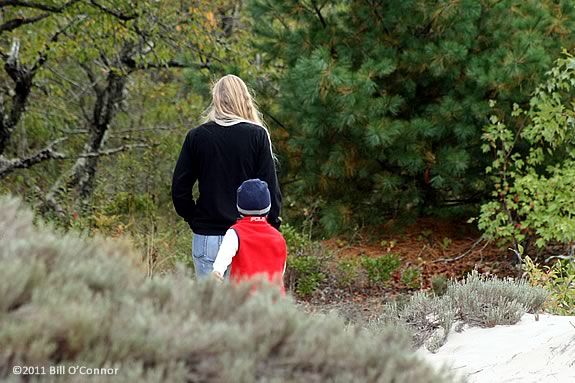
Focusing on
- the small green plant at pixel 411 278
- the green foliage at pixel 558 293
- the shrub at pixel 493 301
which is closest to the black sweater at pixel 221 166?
the shrub at pixel 493 301

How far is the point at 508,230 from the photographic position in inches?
326

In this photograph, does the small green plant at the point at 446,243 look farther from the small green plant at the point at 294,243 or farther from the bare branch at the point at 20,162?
the bare branch at the point at 20,162

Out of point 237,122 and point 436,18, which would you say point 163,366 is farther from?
point 436,18

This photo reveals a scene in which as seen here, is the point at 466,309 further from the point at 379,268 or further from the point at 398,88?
the point at 398,88

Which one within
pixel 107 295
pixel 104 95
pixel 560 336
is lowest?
pixel 560 336

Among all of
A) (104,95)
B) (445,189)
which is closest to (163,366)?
(445,189)

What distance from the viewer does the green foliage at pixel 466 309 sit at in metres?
5.07

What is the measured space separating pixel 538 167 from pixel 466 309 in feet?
13.8

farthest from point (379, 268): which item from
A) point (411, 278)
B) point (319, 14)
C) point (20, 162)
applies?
point (20, 162)

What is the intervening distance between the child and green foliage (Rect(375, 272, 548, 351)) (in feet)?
4.41

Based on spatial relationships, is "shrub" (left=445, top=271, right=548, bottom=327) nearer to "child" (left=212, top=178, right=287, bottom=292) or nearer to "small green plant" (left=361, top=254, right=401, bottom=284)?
"child" (left=212, top=178, right=287, bottom=292)

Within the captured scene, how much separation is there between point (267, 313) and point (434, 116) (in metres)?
6.79

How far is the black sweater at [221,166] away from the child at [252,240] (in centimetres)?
27

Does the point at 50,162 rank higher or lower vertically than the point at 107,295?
higher
